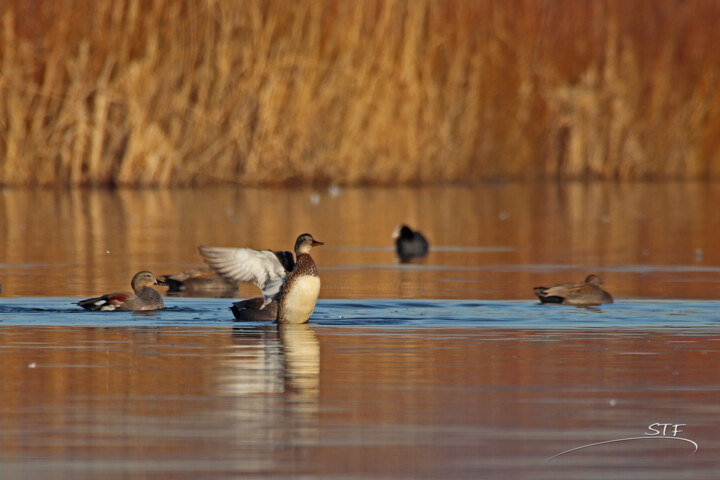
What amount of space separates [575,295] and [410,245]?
19.0 ft

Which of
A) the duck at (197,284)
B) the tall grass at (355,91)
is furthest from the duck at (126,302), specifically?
the tall grass at (355,91)

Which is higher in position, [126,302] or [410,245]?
[410,245]

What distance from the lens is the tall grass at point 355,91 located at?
82.3 feet

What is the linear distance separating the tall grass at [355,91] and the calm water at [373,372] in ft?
31.1

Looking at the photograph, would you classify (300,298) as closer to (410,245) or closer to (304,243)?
(304,243)

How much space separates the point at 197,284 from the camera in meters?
11.8

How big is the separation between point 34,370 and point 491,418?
7.51 feet

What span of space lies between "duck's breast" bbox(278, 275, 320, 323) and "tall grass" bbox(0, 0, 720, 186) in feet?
53.7

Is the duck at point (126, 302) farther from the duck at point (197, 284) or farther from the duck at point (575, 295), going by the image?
the duck at point (575, 295)

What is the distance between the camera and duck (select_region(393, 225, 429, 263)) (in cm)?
1591

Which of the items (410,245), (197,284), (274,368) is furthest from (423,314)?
(410,245)

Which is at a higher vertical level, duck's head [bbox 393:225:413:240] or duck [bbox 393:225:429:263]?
duck's head [bbox 393:225:413:240]

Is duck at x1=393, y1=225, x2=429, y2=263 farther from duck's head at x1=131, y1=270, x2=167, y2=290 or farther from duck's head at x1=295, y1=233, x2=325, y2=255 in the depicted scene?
duck's head at x1=295, y1=233, x2=325, y2=255

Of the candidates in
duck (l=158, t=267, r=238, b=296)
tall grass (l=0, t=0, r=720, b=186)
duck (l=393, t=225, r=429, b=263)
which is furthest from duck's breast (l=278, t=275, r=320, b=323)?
tall grass (l=0, t=0, r=720, b=186)
